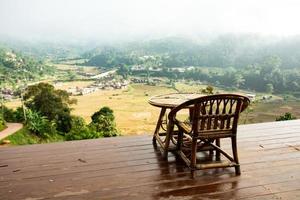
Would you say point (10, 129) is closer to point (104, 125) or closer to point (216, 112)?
point (104, 125)

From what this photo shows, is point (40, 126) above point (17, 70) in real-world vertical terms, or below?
below

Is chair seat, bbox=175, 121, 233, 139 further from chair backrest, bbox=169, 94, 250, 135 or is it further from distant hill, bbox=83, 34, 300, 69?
distant hill, bbox=83, 34, 300, 69

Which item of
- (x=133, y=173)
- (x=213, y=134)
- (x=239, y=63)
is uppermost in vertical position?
(x=213, y=134)

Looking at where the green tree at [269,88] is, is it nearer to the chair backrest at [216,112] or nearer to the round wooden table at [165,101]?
the round wooden table at [165,101]

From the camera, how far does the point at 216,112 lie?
2.58 metres

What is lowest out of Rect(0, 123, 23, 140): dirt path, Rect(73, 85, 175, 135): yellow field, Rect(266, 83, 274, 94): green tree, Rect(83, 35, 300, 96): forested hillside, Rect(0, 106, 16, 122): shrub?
Rect(73, 85, 175, 135): yellow field

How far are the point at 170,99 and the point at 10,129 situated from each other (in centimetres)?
2326

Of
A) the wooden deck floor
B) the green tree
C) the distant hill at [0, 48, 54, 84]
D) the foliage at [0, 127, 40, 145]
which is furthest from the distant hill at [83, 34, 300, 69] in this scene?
the wooden deck floor

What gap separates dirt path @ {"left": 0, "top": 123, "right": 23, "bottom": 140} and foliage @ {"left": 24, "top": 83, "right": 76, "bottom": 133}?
9.66 feet

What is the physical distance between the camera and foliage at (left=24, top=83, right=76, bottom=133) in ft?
93.5

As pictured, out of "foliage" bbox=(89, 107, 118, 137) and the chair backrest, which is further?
"foliage" bbox=(89, 107, 118, 137)

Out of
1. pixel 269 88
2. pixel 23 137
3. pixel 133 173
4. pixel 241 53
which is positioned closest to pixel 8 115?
pixel 23 137

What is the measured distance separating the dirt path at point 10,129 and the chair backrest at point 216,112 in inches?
861

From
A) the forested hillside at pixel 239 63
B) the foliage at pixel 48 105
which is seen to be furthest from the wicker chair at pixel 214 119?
the foliage at pixel 48 105
